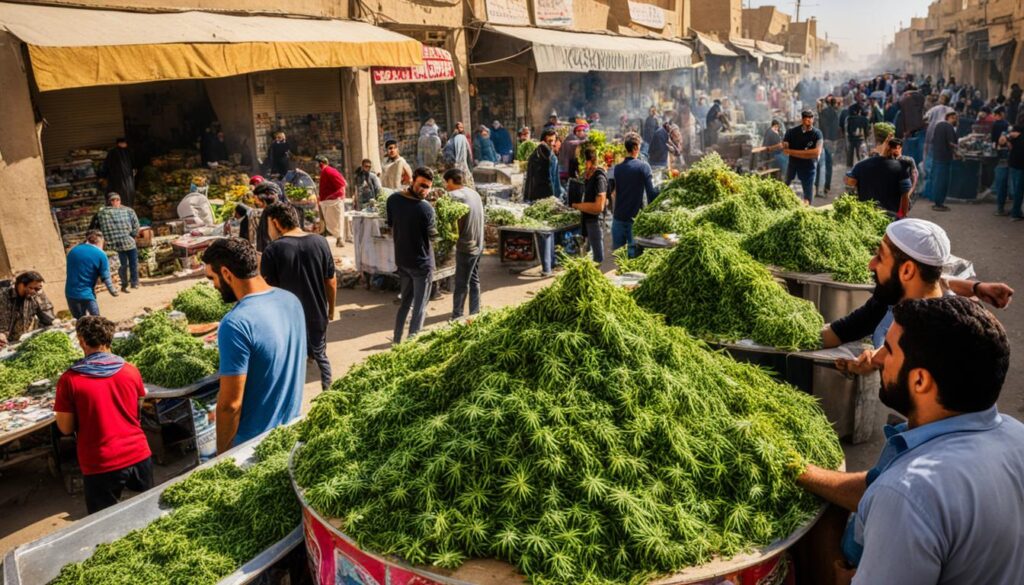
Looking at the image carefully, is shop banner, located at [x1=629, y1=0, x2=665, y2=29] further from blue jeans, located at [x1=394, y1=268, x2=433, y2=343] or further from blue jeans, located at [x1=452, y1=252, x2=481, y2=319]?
blue jeans, located at [x1=394, y1=268, x2=433, y2=343]

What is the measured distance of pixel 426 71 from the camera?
19562 mm

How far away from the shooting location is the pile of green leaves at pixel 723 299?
6242 mm

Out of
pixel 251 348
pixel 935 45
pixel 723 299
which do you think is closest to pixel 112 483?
pixel 251 348

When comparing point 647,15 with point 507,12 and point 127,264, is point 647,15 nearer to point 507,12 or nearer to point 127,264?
point 507,12

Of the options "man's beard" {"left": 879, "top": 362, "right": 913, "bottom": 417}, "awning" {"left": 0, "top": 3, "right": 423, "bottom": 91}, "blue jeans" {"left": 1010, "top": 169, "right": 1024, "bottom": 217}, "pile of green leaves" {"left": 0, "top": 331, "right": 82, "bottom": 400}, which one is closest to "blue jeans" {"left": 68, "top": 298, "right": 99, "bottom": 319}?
"pile of green leaves" {"left": 0, "top": 331, "right": 82, "bottom": 400}

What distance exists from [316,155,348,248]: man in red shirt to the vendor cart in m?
10.5

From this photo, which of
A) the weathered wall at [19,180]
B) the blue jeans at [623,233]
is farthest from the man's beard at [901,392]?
the weathered wall at [19,180]

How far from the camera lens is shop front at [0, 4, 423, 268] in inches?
455

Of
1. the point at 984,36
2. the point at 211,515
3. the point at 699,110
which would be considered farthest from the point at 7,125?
the point at 984,36

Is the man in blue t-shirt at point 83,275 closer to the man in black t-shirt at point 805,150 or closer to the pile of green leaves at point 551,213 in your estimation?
the pile of green leaves at point 551,213

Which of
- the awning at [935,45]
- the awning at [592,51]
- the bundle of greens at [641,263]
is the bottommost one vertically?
the bundle of greens at [641,263]

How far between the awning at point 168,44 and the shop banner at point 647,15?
17.3 meters

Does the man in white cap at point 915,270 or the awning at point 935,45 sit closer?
the man in white cap at point 915,270

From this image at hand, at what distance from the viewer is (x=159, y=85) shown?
17234 mm
